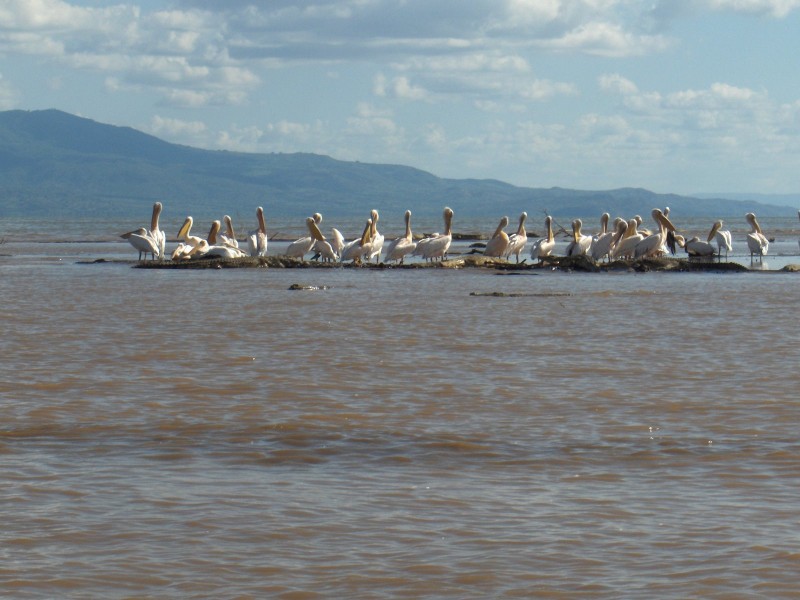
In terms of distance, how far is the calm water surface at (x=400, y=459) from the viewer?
4203mm

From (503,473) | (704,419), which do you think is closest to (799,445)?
(704,419)

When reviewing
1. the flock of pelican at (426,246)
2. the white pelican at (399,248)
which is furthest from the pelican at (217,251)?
the white pelican at (399,248)

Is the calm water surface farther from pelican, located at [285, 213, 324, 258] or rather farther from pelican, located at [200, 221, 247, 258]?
pelican, located at [285, 213, 324, 258]

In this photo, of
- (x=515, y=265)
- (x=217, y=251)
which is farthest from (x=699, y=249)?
(x=217, y=251)

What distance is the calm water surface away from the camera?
165 inches

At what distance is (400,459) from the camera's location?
5.89 m

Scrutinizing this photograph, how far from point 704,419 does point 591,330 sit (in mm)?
4542

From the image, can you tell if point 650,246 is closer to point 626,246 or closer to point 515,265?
point 626,246

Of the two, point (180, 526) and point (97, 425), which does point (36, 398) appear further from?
point (180, 526)

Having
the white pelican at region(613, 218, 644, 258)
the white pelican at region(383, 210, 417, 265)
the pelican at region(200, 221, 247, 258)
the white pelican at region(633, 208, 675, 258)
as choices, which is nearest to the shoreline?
the pelican at region(200, 221, 247, 258)

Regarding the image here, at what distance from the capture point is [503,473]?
220 inches

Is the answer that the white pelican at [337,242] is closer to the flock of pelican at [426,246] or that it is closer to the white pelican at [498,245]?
the flock of pelican at [426,246]

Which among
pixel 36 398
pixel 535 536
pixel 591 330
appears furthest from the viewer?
pixel 591 330

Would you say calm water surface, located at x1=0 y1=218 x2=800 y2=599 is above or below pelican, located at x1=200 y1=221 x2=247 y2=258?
below
